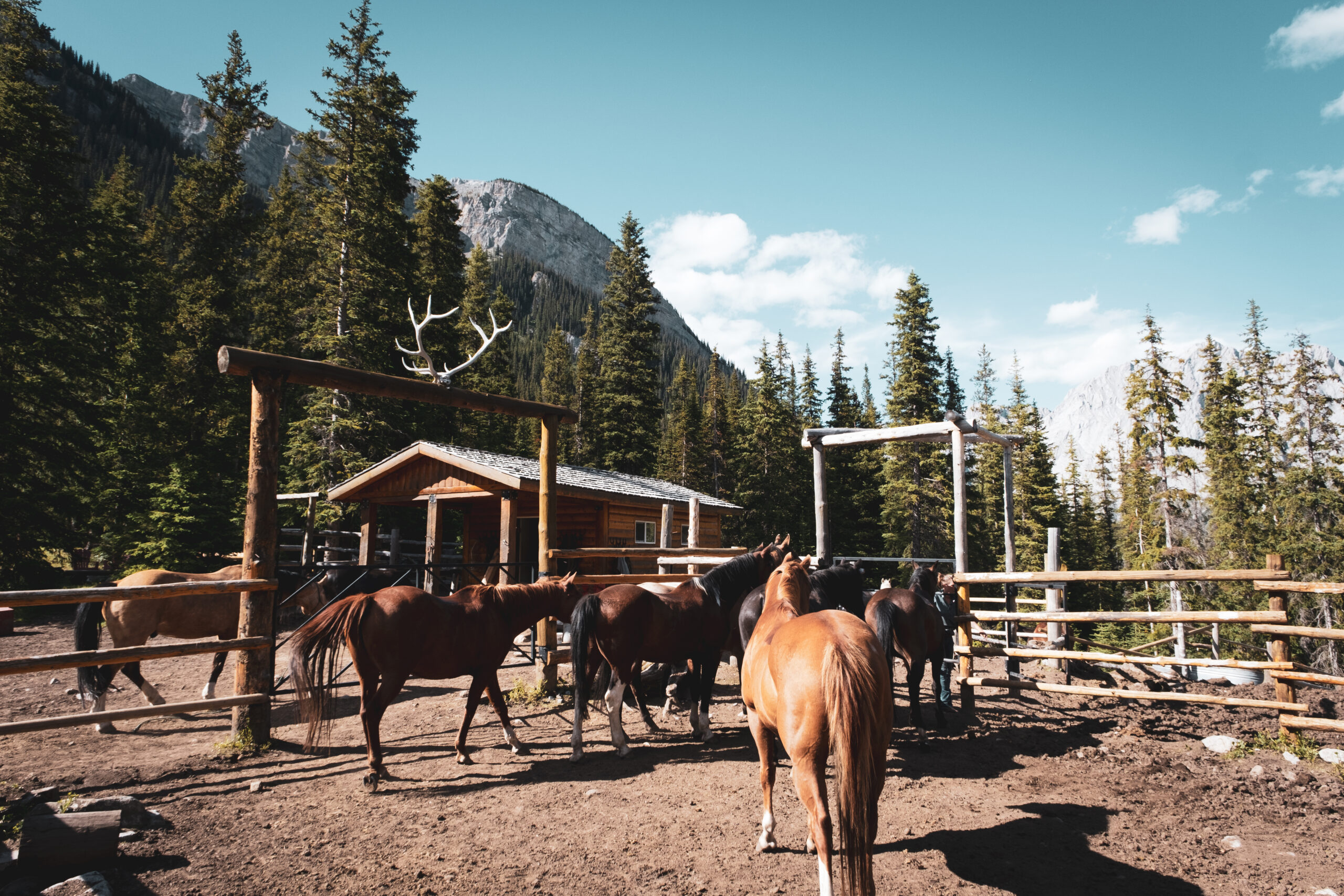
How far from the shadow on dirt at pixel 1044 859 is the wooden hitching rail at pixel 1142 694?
7.73ft

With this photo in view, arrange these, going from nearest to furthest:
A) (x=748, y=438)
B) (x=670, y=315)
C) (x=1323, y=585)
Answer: (x=1323, y=585), (x=748, y=438), (x=670, y=315)

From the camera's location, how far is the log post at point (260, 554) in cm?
579

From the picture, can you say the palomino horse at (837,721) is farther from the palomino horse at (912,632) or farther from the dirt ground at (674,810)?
the palomino horse at (912,632)

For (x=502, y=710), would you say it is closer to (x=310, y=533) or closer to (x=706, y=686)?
(x=706, y=686)

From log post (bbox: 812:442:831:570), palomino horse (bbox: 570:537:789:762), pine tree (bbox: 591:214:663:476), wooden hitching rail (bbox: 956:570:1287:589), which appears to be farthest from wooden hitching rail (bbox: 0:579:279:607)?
pine tree (bbox: 591:214:663:476)

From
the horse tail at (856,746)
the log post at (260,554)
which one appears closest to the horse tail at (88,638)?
the log post at (260,554)

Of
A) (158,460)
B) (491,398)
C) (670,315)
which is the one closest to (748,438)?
(158,460)

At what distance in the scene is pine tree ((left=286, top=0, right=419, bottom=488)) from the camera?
18.7 m

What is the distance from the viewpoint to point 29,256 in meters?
15.2

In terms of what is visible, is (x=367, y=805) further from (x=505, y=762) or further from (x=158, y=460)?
(x=158, y=460)

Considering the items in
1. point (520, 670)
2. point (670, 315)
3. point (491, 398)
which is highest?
point (670, 315)

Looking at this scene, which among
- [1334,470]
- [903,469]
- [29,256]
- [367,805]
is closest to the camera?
[367,805]

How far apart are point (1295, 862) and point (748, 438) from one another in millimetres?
32175

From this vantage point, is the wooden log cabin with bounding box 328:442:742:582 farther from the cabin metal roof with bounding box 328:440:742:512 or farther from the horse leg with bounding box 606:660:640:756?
the horse leg with bounding box 606:660:640:756
